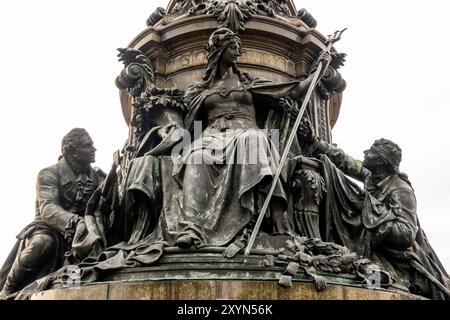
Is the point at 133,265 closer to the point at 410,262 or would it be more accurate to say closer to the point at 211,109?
the point at 211,109

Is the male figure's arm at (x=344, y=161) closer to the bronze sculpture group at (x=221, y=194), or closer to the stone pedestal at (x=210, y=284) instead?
the bronze sculpture group at (x=221, y=194)

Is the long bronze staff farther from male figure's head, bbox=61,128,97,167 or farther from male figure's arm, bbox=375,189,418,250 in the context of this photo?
male figure's head, bbox=61,128,97,167

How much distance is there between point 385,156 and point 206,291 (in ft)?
14.6

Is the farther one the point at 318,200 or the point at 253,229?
the point at 318,200

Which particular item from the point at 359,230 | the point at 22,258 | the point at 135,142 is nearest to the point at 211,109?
the point at 135,142

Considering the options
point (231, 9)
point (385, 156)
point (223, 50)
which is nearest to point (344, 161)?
point (385, 156)

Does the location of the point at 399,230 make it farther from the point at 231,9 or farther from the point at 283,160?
the point at 231,9

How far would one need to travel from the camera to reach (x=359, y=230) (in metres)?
10.0

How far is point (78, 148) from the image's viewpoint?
10.7m

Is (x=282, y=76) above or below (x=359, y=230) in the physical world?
above
